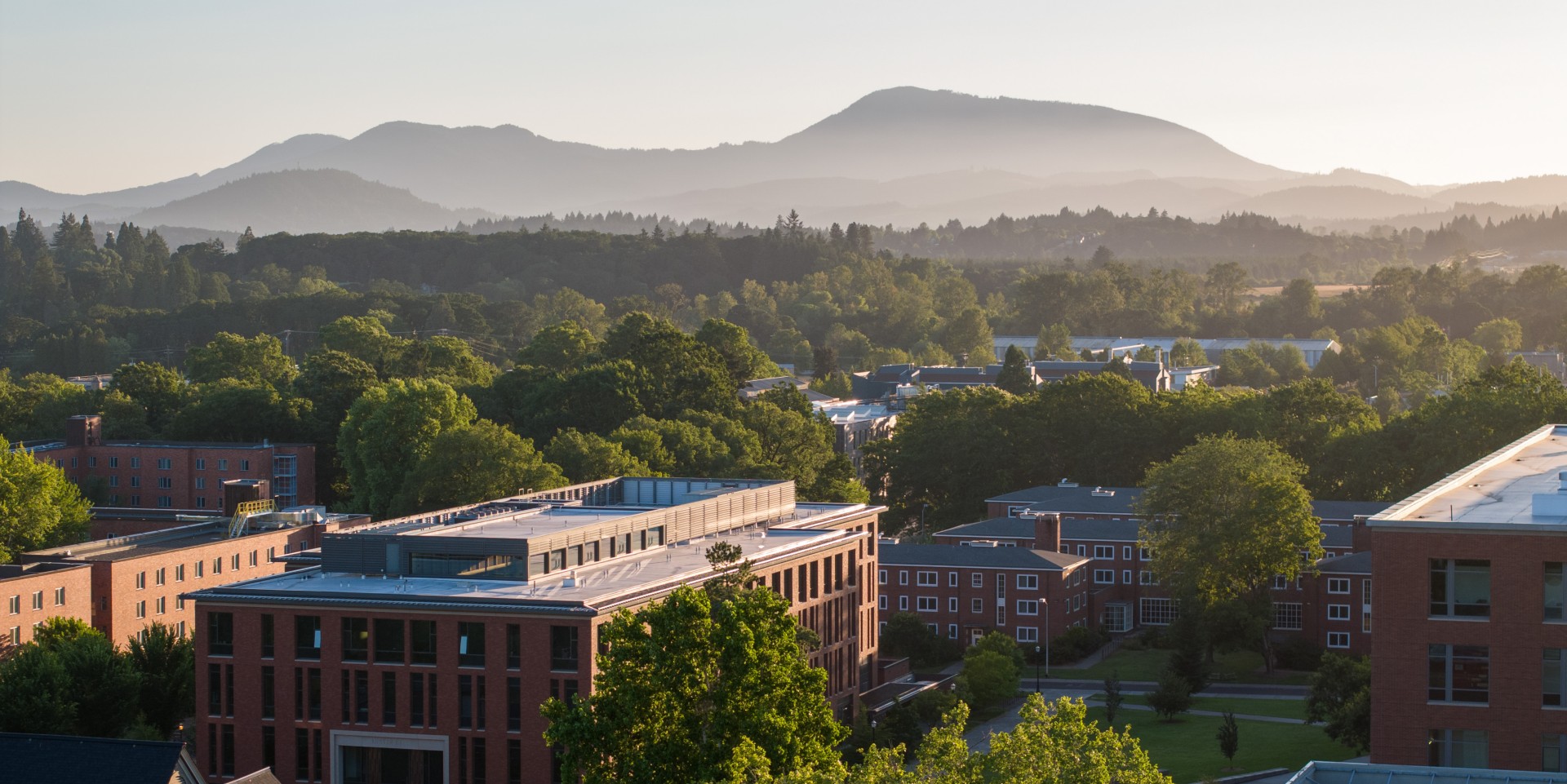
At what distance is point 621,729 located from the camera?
35125 millimetres

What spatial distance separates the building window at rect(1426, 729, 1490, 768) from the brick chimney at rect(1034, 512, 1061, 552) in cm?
4775

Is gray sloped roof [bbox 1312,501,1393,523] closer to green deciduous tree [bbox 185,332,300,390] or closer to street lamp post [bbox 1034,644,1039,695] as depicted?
street lamp post [bbox 1034,644,1039,695]

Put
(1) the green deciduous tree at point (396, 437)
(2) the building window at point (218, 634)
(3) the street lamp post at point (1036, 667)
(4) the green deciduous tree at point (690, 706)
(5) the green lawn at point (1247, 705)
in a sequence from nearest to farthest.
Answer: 1. (4) the green deciduous tree at point (690, 706)
2. (2) the building window at point (218, 634)
3. (5) the green lawn at point (1247, 705)
4. (3) the street lamp post at point (1036, 667)
5. (1) the green deciduous tree at point (396, 437)

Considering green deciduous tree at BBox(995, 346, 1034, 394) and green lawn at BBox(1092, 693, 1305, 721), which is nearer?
green lawn at BBox(1092, 693, 1305, 721)

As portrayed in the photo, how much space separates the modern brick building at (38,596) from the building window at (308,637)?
20483 mm

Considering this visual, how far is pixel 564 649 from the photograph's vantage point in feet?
164

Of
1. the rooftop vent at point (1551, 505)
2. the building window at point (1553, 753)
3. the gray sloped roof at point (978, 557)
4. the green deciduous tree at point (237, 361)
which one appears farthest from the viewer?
the green deciduous tree at point (237, 361)

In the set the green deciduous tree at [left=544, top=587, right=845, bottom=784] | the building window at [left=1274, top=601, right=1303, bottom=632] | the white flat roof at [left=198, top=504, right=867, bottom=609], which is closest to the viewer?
the green deciduous tree at [left=544, top=587, right=845, bottom=784]

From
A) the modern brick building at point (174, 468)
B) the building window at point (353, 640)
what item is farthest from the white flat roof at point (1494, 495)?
the modern brick building at point (174, 468)

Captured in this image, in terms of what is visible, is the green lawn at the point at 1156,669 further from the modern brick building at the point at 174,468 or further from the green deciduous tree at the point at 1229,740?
the modern brick building at the point at 174,468

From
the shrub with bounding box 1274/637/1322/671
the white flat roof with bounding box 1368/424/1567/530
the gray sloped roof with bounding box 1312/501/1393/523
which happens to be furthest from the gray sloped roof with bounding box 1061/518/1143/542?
the white flat roof with bounding box 1368/424/1567/530

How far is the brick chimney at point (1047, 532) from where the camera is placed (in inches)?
3337

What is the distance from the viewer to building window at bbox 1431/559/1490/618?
120 feet

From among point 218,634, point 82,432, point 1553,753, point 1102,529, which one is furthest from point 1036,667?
point 82,432
